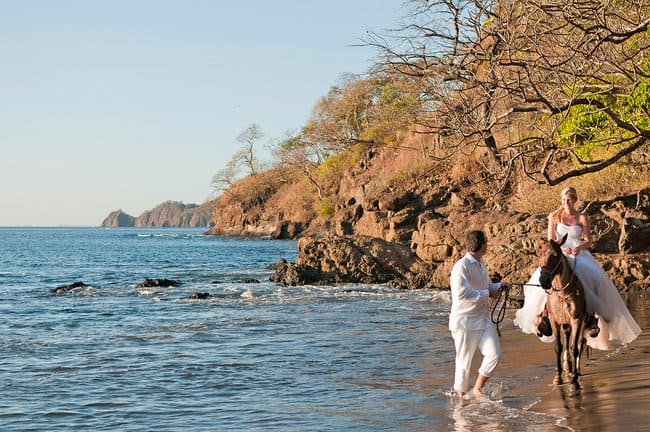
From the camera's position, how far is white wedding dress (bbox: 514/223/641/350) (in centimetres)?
1084

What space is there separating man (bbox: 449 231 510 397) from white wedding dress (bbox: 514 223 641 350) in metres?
1.76

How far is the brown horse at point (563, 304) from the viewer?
33.3 ft

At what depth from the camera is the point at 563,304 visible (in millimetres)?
10602

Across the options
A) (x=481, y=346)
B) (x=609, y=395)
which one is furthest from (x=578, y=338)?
(x=481, y=346)

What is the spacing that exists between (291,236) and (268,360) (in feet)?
239

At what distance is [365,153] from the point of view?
68.4m

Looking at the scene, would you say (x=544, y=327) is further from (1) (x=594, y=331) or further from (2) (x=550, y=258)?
(2) (x=550, y=258)

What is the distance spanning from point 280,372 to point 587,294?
15.4 feet

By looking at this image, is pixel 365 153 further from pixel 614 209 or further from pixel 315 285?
pixel 614 209

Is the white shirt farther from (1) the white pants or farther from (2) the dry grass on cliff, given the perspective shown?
(2) the dry grass on cliff

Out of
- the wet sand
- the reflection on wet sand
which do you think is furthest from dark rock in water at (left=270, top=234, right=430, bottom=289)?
the reflection on wet sand

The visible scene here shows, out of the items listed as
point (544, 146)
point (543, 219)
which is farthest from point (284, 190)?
point (544, 146)

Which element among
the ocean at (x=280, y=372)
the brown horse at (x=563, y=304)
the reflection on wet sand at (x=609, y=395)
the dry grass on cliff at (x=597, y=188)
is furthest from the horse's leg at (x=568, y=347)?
the dry grass on cliff at (x=597, y=188)

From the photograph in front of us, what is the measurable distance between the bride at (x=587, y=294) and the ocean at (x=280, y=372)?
0.51 meters
